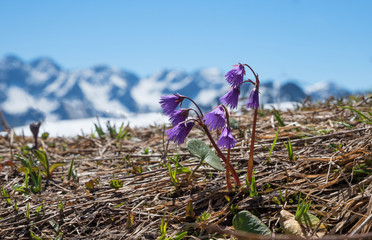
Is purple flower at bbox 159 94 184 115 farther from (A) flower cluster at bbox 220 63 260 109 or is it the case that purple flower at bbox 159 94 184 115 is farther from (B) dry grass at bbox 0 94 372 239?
(B) dry grass at bbox 0 94 372 239

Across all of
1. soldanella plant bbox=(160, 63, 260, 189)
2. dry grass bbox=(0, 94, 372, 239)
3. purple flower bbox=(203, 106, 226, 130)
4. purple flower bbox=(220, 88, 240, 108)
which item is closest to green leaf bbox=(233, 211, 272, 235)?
dry grass bbox=(0, 94, 372, 239)

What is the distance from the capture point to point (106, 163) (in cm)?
314

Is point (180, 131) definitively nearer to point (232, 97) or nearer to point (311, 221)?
point (232, 97)

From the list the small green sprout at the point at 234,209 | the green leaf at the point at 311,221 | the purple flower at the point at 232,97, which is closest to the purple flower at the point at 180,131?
the purple flower at the point at 232,97

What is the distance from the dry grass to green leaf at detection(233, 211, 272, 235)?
7cm

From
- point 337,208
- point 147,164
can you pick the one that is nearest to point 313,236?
point 337,208

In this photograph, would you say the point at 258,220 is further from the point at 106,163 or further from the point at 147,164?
the point at 106,163

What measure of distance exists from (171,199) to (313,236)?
85 cm

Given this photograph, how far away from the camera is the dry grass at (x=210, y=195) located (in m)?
1.81

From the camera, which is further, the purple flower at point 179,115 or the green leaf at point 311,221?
the purple flower at point 179,115

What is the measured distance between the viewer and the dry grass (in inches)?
71.4

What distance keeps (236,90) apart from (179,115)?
33 cm

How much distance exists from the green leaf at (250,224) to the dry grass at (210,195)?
0.07 m

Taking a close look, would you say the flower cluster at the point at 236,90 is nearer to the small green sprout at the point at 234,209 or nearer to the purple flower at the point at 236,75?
the purple flower at the point at 236,75
